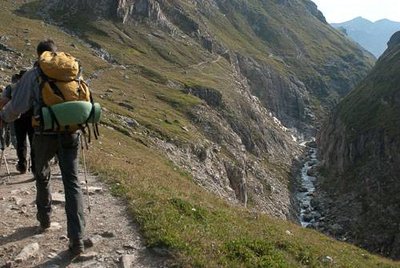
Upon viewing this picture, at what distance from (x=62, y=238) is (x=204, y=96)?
301 ft

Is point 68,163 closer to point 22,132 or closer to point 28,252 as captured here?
point 28,252

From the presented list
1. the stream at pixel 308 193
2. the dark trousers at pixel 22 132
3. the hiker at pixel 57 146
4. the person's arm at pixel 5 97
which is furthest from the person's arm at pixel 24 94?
the stream at pixel 308 193

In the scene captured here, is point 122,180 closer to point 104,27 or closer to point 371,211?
point 371,211

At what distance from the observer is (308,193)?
Answer: 9738 centimetres

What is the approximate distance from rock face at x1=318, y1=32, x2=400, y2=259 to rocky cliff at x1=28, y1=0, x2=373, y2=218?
9.35 metres

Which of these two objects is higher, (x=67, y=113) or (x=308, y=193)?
(x=67, y=113)

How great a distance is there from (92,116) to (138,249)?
3.43m

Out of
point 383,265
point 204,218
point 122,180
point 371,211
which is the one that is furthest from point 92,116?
point 371,211

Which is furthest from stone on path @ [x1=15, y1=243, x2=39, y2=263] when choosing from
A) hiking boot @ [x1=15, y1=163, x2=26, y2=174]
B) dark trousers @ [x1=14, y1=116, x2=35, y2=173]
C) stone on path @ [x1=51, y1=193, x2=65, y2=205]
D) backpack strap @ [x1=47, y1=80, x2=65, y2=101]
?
hiking boot @ [x1=15, y1=163, x2=26, y2=174]

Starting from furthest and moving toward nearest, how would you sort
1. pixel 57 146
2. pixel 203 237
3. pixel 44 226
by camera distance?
pixel 203 237 < pixel 44 226 < pixel 57 146

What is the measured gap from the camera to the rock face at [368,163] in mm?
68500

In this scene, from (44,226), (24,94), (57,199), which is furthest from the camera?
(57,199)

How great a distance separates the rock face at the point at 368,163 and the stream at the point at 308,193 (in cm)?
314

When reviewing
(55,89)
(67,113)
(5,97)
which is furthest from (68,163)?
(5,97)
